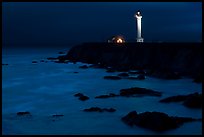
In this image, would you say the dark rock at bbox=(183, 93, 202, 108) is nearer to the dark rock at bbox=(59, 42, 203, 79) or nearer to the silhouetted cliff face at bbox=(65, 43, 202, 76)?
the dark rock at bbox=(59, 42, 203, 79)

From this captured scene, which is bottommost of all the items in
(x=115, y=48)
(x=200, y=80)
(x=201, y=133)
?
(x=201, y=133)

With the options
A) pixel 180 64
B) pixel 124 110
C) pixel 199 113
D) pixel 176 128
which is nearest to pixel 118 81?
pixel 180 64

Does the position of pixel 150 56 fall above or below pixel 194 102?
above

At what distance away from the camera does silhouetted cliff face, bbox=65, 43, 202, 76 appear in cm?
4081

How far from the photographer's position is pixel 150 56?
49.4m

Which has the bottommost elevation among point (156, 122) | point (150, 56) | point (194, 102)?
point (156, 122)

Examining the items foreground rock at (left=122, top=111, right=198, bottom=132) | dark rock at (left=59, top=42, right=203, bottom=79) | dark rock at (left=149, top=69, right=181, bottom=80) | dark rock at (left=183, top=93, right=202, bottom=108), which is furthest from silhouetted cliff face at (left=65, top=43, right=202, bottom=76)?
foreground rock at (left=122, top=111, right=198, bottom=132)

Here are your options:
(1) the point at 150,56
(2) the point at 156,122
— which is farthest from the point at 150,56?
(2) the point at 156,122

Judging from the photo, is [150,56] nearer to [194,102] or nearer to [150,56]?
[150,56]

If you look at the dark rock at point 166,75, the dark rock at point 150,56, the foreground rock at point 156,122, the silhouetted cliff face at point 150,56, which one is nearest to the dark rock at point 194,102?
the foreground rock at point 156,122

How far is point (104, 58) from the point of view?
6072 cm

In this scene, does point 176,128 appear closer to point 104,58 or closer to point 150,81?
point 150,81

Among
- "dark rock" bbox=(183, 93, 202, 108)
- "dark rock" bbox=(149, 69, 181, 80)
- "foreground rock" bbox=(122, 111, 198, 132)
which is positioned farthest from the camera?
"dark rock" bbox=(149, 69, 181, 80)

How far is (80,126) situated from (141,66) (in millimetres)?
32020
